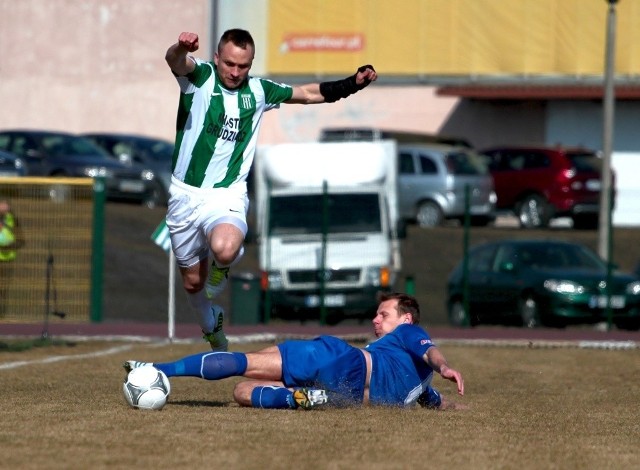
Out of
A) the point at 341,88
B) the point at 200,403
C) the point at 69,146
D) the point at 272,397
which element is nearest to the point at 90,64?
the point at 69,146

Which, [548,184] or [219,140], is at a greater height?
[219,140]

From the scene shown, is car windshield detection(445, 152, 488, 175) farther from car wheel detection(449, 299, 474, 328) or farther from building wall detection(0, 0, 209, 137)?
building wall detection(0, 0, 209, 137)

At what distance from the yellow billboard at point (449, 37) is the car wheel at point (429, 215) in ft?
37.9

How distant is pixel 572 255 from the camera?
2266 centimetres

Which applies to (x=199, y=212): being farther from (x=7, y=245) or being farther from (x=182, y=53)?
(x=7, y=245)

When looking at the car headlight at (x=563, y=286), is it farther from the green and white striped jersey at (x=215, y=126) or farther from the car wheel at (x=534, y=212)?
the car wheel at (x=534, y=212)

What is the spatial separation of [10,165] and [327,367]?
24.8 metres

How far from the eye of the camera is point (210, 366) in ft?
28.4

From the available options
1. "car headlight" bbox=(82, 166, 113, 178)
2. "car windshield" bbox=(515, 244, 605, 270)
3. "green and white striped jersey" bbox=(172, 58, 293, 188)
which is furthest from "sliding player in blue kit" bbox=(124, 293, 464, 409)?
"car headlight" bbox=(82, 166, 113, 178)

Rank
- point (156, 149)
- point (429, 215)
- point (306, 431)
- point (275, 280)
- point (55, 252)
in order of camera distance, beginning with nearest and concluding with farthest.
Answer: point (306, 431) → point (55, 252) → point (275, 280) → point (429, 215) → point (156, 149)

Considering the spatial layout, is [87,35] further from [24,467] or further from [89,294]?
[24,467]

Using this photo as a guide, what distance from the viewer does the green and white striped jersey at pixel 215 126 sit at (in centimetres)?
1009

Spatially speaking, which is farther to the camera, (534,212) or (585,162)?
(534,212)

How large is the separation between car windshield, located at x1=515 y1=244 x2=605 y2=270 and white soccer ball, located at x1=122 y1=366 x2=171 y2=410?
1397 cm
